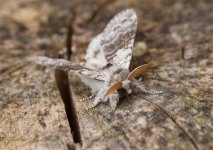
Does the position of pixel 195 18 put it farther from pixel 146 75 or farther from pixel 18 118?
pixel 18 118

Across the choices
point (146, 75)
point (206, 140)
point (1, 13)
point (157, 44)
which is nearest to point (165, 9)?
point (157, 44)

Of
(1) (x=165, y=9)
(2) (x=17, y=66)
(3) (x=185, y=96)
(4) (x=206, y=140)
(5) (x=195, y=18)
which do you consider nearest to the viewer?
(4) (x=206, y=140)


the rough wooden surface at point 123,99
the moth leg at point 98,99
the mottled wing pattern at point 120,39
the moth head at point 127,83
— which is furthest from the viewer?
the mottled wing pattern at point 120,39

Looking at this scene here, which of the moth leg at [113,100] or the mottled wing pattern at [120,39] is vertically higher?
the mottled wing pattern at [120,39]

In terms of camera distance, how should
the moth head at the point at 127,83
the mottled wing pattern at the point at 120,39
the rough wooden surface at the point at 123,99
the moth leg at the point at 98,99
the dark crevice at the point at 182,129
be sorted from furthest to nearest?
the mottled wing pattern at the point at 120,39 → the moth leg at the point at 98,99 → the moth head at the point at 127,83 → the rough wooden surface at the point at 123,99 → the dark crevice at the point at 182,129

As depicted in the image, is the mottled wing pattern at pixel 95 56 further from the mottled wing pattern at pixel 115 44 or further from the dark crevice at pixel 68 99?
the dark crevice at pixel 68 99

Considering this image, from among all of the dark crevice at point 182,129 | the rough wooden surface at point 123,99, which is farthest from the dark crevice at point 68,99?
the dark crevice at point 182,129
